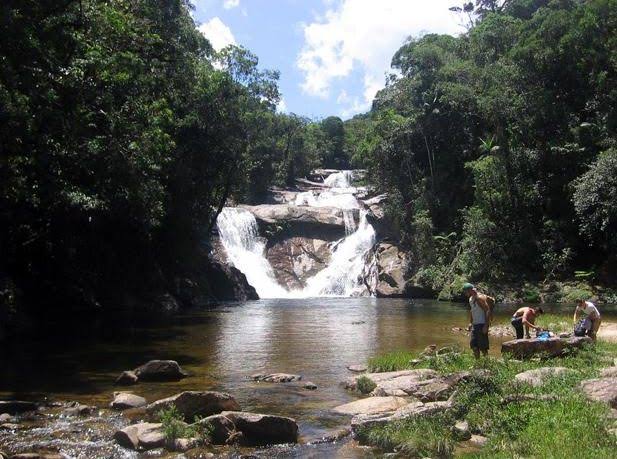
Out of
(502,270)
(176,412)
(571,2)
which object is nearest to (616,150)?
(502,270)

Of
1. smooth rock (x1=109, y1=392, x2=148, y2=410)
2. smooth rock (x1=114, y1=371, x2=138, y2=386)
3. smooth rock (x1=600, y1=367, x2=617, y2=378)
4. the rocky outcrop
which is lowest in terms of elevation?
smooth rock (x1=109, y1=392, x2=148, y2=410)

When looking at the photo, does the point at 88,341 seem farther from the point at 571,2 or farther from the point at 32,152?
the point at 571,2

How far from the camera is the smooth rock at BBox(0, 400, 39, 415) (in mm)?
10008

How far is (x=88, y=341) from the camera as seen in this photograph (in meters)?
19.6

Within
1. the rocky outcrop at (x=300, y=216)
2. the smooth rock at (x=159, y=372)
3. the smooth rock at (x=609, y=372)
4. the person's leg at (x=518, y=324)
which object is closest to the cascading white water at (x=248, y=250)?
the rocky outcrop at (x=300, y=216)

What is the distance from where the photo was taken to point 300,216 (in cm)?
5331

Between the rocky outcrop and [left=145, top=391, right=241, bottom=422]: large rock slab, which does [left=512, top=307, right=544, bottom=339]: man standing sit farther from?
the rocky outcrop

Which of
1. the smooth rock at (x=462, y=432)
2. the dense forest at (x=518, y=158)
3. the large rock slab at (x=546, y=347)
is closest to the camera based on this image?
the smooth rock at (x=462, y=432)

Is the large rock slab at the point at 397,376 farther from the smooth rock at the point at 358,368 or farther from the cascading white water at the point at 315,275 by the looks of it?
the cascading white water at the point at 315,275

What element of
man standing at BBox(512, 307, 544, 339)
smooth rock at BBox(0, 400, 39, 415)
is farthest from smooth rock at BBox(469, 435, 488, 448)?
man standing at BBox(512, 307, 544, 339)

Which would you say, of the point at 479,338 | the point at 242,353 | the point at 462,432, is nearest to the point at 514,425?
the point at 462,432

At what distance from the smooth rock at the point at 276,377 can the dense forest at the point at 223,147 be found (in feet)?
23.7

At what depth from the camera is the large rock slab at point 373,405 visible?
32.0ft

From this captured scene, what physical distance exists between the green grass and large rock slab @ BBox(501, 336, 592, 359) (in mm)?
2198
